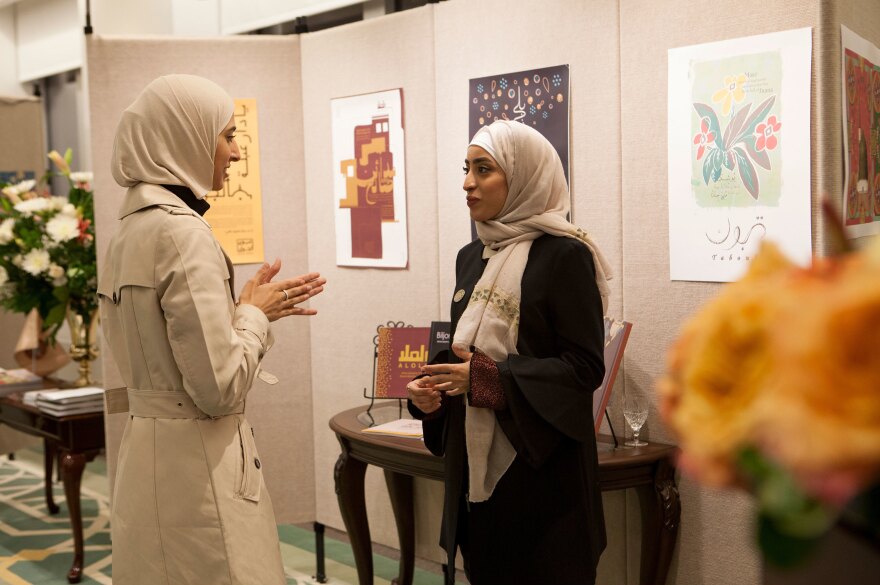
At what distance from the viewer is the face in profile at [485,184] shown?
7.55 ft

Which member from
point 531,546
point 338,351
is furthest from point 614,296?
point 338,351

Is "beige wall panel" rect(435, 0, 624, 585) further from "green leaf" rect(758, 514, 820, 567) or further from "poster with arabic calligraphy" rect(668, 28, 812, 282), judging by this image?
"green leaf" rect(758, 514, 820, 567)

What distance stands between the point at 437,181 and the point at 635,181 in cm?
93

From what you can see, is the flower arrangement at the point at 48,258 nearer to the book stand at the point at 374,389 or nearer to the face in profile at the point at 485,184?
the book stand at the point at 374,389

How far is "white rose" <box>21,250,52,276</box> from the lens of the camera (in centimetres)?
435

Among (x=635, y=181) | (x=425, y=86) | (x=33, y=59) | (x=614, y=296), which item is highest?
(x=33, y=59)

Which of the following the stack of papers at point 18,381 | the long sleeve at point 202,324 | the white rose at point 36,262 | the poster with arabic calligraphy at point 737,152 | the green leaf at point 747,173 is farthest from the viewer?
the stack of papers at point 18,381

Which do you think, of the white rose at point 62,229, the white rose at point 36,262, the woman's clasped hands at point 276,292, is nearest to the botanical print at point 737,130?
the woman's clasped hands at point 276,292

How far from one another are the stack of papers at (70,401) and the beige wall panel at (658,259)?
2.51m

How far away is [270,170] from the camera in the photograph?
4.16 m

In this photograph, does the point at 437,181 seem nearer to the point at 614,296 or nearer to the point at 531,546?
the point at 614,296

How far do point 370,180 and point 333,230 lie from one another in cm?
33

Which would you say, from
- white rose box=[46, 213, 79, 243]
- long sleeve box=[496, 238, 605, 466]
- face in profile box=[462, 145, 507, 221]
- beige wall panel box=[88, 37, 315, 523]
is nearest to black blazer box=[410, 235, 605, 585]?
long sleeve box=[496, 238, 605, 466]

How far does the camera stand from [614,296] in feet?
9.99
